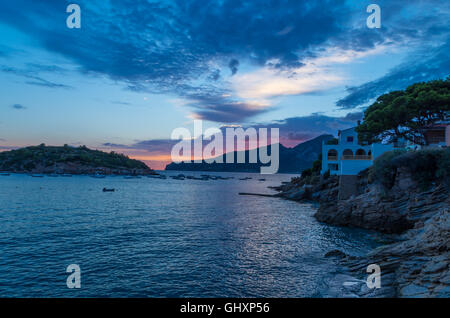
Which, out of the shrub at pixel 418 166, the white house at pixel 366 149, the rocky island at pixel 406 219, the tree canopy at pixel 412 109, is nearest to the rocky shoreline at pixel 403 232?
the rocky island at pixel 406 219

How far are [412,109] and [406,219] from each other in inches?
564

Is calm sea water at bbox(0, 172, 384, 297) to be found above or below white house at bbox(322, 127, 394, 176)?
below

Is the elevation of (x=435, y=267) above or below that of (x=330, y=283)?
above

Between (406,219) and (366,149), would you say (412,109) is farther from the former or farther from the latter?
(366,149)

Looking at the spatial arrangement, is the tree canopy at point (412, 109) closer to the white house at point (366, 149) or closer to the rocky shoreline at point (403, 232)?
the white house at point (366, 149)

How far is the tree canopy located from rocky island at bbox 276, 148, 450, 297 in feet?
21.7

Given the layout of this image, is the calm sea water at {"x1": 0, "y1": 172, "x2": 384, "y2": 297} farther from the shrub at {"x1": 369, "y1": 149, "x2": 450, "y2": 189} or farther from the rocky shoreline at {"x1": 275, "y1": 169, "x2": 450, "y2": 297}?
the shrub at {"x1": 369, "y1": 149, "x2": 450, "y2": 189}

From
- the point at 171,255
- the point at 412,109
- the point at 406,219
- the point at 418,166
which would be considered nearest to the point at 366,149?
the point at 412,109

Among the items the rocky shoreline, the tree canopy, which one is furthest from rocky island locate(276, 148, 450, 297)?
the tree canopy

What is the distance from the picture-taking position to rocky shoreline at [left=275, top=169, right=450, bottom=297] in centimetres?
1045
